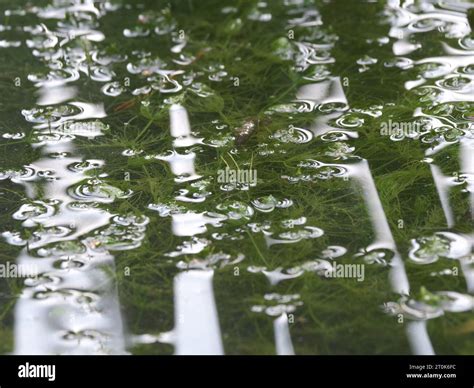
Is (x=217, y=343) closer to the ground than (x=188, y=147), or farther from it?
closer to the ground

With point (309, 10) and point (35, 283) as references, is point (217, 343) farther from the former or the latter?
point (309, 10)

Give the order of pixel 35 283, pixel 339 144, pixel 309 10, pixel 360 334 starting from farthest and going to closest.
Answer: pixel 309 10
pixel 339 144
pixel 35 283
pixel 360 334

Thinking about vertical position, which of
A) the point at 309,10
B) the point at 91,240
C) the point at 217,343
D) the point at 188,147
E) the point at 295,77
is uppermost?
the point at 309,10

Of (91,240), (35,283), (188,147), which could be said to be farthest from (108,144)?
(35,283)

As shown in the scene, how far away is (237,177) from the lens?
10.9ft

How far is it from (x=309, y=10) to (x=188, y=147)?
4.77 feet

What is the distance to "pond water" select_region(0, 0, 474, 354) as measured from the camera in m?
2.69

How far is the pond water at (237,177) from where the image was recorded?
269 cm

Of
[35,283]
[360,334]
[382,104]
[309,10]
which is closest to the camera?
[360,334]

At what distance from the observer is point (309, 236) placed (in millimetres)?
3000

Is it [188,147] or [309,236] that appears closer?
[309,236]

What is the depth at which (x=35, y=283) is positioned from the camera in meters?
2.84

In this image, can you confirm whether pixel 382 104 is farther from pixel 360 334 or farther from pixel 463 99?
pixel 360 334

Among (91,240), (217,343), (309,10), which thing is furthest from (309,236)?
(309,10)
